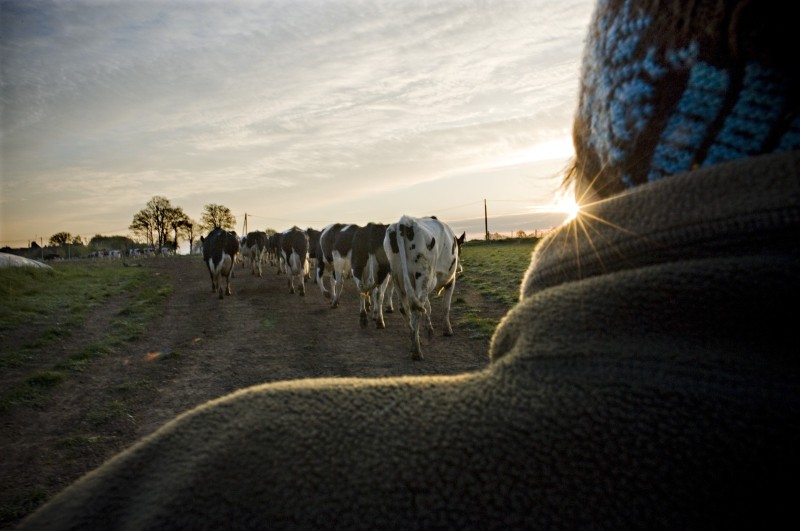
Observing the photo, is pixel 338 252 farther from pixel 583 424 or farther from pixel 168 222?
pixel 168 222

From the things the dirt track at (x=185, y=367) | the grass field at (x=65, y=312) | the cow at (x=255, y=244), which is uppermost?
the cow at (x=255, y=244)

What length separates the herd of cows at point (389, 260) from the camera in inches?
336

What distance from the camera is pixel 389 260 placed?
8.81m

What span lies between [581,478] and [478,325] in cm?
959

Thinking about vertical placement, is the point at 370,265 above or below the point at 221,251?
below

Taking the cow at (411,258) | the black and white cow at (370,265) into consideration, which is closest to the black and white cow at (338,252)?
the black and white cow at (370,265)

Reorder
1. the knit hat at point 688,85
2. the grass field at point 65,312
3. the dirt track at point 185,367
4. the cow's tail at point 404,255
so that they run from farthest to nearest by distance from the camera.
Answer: the cow's tail at point 404,255 < the grass field at point 65,312 < the dirt track at point 185,367 < the knit hat at point 688,85

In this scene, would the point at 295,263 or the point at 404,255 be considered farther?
the point at 295,263

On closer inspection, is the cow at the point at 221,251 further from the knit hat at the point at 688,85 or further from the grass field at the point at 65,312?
the knit hat at the point at 688,85

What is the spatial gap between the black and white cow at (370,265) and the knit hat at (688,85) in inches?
380

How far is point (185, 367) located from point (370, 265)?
4.75 meters

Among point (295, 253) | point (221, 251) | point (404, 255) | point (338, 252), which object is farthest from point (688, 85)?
point (295, 253)

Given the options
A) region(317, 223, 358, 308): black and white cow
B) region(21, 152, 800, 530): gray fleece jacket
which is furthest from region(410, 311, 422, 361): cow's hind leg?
region(21, 152, 800, 530): gray fleece jacket

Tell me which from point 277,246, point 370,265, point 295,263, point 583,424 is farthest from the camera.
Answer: point 277,246
